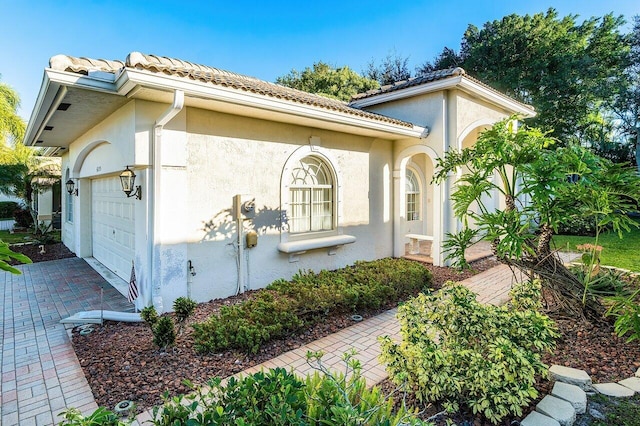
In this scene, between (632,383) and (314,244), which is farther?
(314,244)

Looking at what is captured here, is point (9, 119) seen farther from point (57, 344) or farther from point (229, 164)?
point (57, 344)

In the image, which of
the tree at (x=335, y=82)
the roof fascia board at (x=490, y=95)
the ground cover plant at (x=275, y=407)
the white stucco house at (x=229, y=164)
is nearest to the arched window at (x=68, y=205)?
the white stucco house at (x=229, y=164)

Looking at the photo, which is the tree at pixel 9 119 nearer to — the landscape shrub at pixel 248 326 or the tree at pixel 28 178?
the tree at pixel 28 178

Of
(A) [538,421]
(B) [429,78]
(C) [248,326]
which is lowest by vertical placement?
(A) [538,421]

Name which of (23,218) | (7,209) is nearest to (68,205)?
(23,218)

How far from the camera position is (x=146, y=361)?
15.6ft

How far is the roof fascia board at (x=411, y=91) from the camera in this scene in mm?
10016

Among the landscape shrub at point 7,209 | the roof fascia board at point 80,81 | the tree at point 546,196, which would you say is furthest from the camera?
the landscape shrub at point 7,209

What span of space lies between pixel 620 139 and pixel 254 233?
98.5ft

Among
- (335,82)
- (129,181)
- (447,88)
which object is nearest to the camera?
(129,181)

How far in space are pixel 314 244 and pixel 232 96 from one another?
433 cm

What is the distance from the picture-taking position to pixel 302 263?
906cm

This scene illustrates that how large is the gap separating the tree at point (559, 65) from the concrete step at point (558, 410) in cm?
2404

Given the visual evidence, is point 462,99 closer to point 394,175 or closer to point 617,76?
point 394,175
